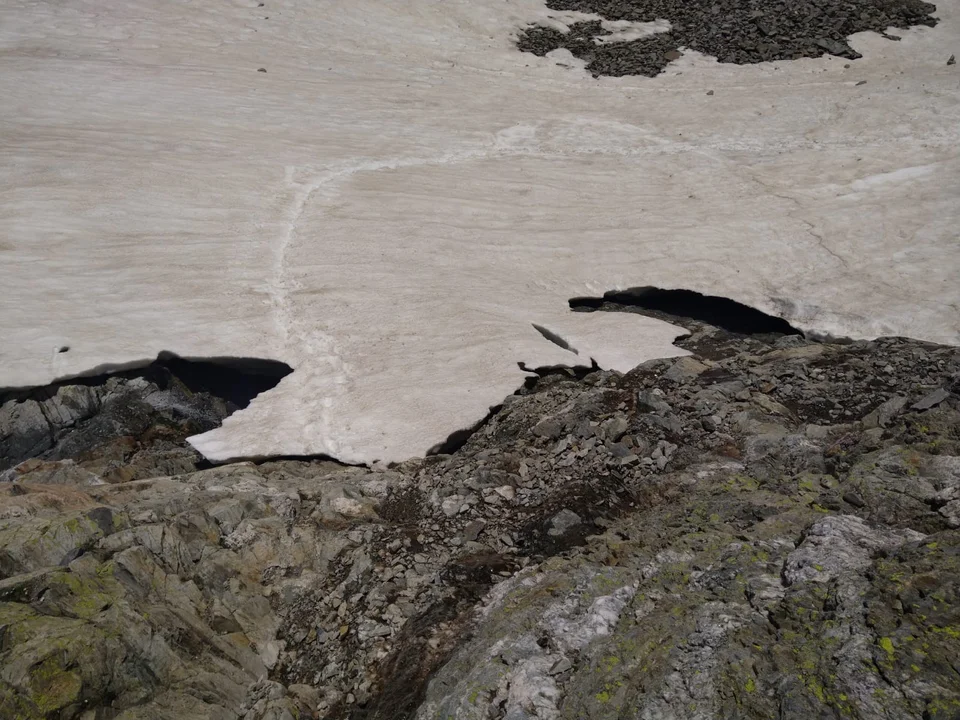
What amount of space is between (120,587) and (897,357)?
12651mm

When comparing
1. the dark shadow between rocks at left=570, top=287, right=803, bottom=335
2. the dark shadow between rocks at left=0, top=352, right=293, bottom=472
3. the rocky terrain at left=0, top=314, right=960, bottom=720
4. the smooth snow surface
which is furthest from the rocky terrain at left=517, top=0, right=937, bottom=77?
the dark shadow between rocks at left=0, top=352, right=293, bottom=472

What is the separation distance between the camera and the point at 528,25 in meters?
34.7

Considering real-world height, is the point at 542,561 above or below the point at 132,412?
above

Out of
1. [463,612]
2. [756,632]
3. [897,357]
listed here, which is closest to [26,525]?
[463,612]

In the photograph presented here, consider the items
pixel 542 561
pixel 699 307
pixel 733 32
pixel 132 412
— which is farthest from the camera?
pixel 733 32

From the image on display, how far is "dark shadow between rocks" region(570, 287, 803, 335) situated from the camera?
59.6ft

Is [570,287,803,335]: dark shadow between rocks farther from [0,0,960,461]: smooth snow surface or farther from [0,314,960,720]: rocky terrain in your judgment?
[0,314,960,720]: rocky terrain

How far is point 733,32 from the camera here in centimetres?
3288

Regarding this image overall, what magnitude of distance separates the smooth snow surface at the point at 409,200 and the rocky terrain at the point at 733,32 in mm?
915

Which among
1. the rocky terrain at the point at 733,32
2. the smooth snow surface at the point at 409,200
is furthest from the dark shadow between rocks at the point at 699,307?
the rocky terrain at the point at 733,32

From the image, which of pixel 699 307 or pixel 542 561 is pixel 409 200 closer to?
pixel 699 307

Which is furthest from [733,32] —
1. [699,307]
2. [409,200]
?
[699,307]

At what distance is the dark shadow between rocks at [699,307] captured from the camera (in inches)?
715

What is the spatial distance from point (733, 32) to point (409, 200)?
19.1 meters
